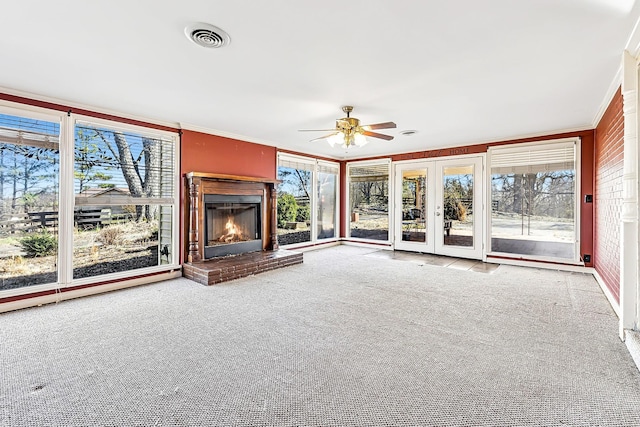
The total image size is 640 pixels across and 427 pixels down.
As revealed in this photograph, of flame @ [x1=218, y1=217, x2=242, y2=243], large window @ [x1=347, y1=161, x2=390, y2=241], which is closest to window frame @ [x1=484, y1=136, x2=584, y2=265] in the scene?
large window @ [x1=347, y1=161, x2=390, y2=241]

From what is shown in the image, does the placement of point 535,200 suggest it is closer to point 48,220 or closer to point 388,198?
point 388,198

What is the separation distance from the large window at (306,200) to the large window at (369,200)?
442 millimetres

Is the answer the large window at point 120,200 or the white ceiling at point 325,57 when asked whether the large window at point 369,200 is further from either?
the large window at point 120,200

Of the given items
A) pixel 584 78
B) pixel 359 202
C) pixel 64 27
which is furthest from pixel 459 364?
pixel 359 202

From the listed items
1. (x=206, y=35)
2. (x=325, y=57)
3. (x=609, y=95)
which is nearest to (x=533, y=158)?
(x=609, y=95)

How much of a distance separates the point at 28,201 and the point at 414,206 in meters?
6.33

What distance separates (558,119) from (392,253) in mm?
3724

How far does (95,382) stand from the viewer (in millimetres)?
1894

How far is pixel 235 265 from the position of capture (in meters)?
4.48

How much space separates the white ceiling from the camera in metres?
1.89

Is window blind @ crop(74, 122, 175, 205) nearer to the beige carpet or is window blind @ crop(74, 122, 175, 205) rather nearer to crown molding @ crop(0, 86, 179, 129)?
crown molding @ crop(0, 86, 179, 129)

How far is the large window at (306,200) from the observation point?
21.6 ft

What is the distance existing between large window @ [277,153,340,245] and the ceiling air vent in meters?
3.96

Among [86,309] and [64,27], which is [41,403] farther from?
[64,27]
